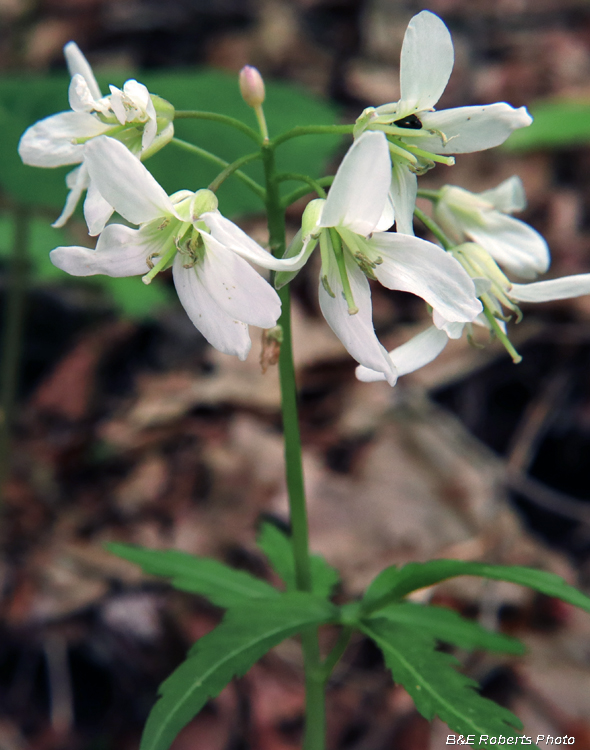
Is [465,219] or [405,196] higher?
[405,196]

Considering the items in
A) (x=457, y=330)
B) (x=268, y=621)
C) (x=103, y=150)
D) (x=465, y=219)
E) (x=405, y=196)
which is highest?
(x=103, y=150)

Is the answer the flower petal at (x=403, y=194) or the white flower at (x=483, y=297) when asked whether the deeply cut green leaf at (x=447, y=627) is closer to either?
the white flower at (x=483, y=297)

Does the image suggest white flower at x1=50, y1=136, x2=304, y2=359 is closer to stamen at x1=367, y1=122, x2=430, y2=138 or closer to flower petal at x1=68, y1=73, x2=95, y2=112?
→ flower petal at x1=68, y1=73, x2=95, y2=112

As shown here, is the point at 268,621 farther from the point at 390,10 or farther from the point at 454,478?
the point at 390,10

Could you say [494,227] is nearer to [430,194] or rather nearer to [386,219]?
[430,194]

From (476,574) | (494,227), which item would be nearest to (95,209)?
(494,227)

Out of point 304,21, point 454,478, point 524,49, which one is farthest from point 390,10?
point 454,478

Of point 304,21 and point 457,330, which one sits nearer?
point 457,330
